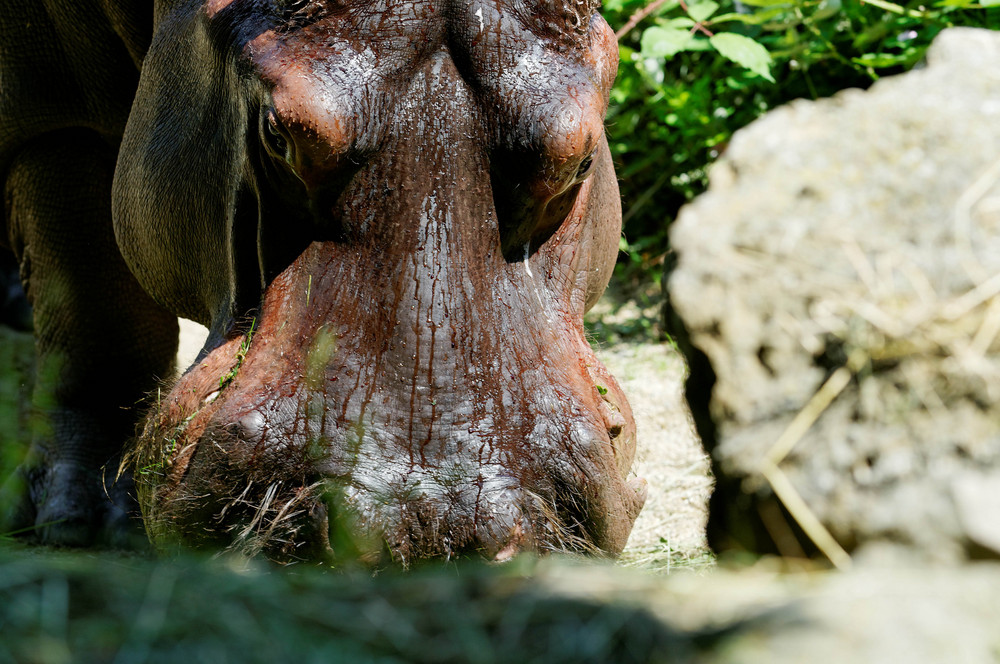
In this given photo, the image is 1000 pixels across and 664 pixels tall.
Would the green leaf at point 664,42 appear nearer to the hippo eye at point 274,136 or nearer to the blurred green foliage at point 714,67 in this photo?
the blurred green foliage at point 714,67

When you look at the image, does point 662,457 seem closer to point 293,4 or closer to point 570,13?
point 570,13

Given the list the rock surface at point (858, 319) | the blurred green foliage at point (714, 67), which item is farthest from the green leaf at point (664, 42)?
the rock surface at point (858, 319)

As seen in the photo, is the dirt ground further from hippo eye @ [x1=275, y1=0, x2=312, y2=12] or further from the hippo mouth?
hippo eye @ [x1=275, y1=0, x2=312, y2=12]

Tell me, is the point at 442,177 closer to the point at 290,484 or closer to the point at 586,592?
the point at 290,484

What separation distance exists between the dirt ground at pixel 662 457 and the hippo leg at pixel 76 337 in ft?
2.12

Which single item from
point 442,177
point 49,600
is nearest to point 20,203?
point 442,177

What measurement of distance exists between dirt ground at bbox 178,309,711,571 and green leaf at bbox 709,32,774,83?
1.21 m

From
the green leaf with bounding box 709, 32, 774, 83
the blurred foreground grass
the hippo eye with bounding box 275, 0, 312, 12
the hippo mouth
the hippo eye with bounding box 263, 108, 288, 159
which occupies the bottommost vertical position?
the green leaf with bounding box 709, 32, 774, 83

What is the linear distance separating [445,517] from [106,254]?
8.09ft

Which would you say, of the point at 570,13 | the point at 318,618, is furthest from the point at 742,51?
the point at 318,618

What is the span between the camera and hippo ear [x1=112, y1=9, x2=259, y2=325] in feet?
8.30

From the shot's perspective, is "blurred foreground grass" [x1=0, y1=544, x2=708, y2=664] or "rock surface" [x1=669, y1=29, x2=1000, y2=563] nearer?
"blurred foreground grass" [x1=0, y1=544, x2=708, y2=664]

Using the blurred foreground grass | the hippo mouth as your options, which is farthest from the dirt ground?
the blurred foreground grass

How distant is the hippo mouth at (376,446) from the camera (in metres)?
1.92
